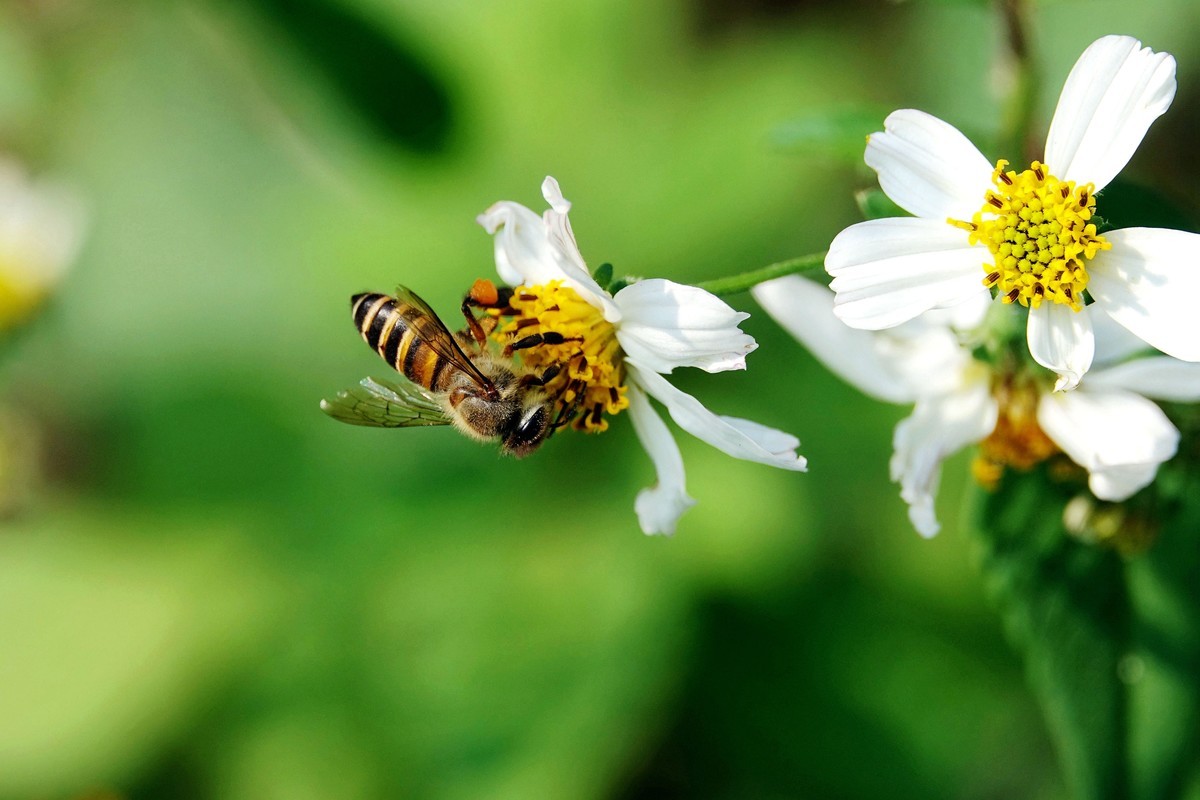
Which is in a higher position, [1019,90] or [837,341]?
[1019,90]

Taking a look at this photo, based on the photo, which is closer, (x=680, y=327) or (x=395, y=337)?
(x=680, y=327)

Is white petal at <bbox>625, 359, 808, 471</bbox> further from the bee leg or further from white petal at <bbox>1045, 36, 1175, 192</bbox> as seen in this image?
white petal at <bbox>1045, 36, 1175, 192</bbox>

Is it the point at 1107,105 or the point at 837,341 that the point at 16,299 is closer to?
the point at 837,341

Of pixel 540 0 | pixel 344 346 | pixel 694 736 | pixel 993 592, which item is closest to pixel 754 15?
pixel 540 0

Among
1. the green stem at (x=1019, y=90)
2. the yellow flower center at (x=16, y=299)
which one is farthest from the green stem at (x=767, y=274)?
the yellow flower center at (x=16, y=299)

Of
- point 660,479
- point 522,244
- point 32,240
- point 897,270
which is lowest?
point 660,479

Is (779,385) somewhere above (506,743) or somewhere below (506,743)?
above

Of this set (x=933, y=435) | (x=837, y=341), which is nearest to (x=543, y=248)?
(x=837, y=341)

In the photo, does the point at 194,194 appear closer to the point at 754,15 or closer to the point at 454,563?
the point at 454,563
